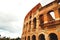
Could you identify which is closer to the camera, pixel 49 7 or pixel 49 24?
pixel 49 24

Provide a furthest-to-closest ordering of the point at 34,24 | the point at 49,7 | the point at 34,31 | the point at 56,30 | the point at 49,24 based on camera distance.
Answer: the point at 34,24, the point at 34,31, the point at 49,7, the point at 49,24, the point at 56,30

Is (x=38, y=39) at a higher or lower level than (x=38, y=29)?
lower

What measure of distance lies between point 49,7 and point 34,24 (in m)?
5.17

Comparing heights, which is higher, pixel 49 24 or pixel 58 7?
pixel 58 7

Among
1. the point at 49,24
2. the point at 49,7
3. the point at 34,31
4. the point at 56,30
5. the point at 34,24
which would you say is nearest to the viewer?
the point at 56,30

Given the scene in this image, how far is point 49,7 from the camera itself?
16.8 metres

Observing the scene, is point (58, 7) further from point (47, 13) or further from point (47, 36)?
point (47, 36)

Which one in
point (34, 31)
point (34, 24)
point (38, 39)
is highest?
point (34, 24)

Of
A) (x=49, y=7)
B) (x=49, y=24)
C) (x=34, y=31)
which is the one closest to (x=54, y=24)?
(x=49, y=24)

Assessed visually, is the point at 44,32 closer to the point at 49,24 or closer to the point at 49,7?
the point at 49,24

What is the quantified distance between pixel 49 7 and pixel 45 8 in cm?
93

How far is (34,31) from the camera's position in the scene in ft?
61.3

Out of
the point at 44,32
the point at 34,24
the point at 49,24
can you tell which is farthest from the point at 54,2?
the point at 34,24

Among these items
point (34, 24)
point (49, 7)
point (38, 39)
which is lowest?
point (38, 39)
